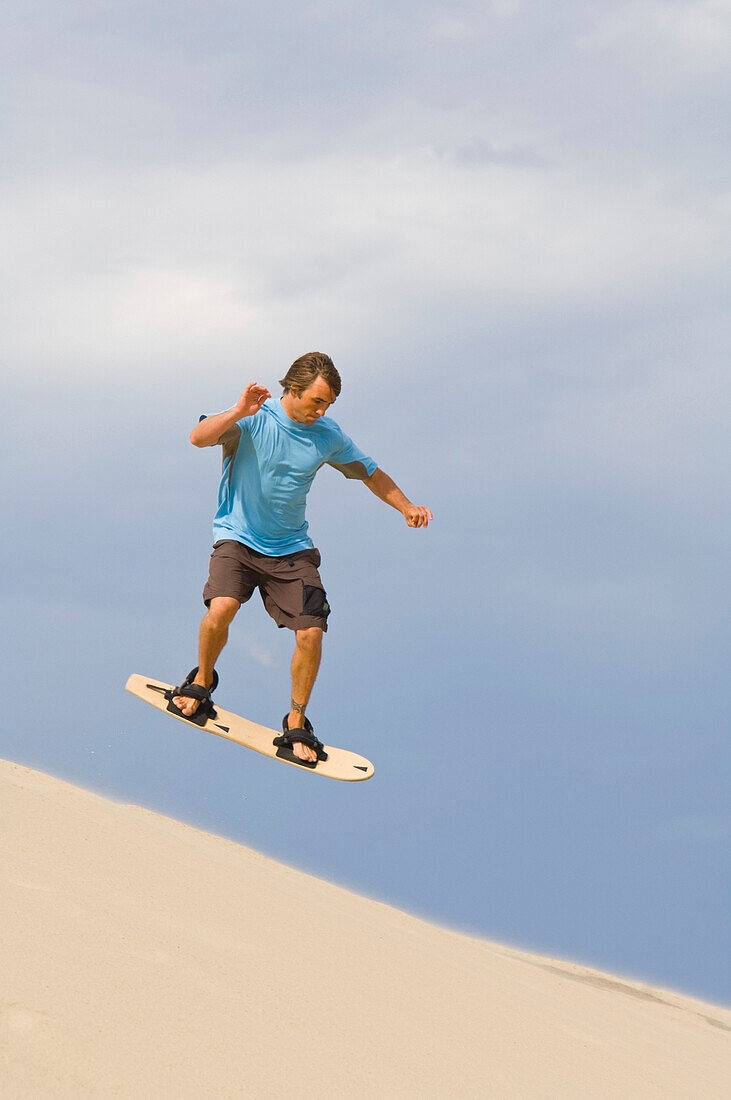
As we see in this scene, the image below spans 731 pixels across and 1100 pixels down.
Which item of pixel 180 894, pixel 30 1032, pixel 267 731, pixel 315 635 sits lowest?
pixel 30 1032

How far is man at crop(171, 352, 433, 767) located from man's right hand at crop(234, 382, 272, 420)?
46 cm

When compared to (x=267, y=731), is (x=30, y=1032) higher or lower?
lower

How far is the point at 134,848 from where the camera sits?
7.31 m

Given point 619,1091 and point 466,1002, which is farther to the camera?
point 466,1002

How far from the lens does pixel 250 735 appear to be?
28.9ft

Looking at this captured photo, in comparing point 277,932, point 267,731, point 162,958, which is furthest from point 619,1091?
point 267,731

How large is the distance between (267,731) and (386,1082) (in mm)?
4057

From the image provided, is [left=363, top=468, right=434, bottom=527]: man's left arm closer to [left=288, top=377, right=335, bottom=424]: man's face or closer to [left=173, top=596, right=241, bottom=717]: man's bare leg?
[left=288, top=377, right=335, bottom=424]: man's face

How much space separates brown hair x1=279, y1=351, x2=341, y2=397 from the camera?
26.3ft

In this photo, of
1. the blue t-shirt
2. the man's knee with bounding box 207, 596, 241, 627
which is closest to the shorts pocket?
the blue t-shirt

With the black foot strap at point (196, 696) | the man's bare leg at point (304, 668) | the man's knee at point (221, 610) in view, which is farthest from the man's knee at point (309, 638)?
the black foot strap at point (196, 696)

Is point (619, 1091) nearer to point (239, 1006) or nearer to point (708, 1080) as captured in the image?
point (708, 1080)

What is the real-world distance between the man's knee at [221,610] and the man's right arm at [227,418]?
116 centimetres

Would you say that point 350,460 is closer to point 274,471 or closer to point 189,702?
point 274,471
